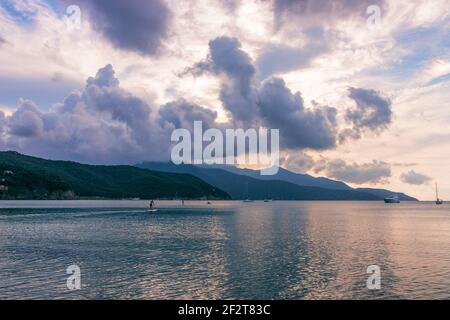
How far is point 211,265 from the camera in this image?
56.9m

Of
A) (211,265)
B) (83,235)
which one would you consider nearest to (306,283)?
(211,265)

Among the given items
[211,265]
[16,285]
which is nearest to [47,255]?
[16,285]

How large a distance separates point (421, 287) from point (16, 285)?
148ft

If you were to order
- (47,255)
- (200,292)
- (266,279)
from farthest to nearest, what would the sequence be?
(47,255)
(266,279)
(200,292)
